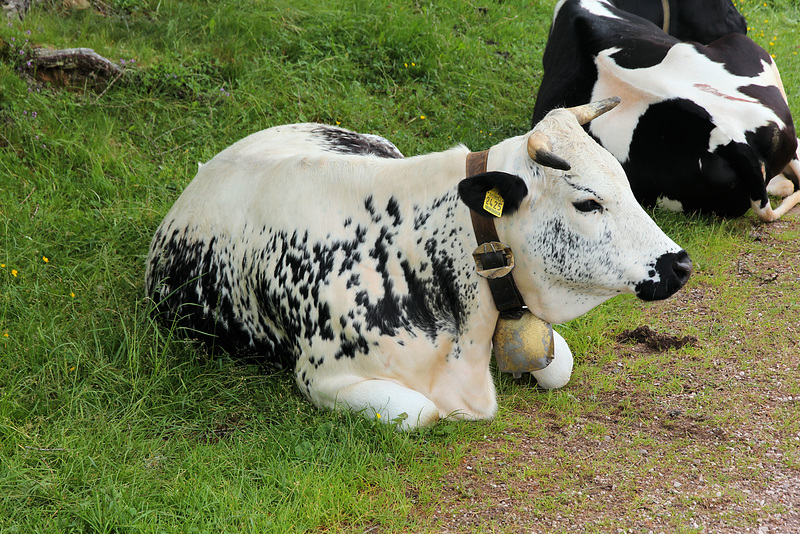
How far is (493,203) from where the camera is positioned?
3303mm

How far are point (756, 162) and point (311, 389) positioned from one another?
3.65 metres

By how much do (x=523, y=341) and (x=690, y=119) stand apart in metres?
2.81

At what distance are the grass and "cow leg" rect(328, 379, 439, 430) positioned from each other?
7 centimetres

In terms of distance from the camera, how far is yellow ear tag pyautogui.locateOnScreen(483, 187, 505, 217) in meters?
3.29

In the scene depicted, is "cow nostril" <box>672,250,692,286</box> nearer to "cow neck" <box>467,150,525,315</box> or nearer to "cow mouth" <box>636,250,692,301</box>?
"cow mouth" <box>636,250,692,301</box>

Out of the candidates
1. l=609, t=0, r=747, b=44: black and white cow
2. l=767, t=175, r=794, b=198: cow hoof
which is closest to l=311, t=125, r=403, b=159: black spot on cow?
l=767, t=175, r=794, b=198: cow hoof

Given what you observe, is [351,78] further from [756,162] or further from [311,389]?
[311,389]

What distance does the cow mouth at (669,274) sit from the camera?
329 centimetres

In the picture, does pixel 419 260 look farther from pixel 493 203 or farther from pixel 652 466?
pixel 652 466

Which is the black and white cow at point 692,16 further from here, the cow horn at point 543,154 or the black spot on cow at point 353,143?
the cow horn at point 543,154

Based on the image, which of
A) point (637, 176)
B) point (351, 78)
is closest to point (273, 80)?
point (351, 78)

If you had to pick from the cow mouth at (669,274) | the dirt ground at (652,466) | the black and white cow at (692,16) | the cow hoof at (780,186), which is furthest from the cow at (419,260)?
the black and white cow at (692,16)

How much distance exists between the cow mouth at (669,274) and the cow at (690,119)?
2.59 meters

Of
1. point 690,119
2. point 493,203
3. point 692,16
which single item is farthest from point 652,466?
point 692,16
